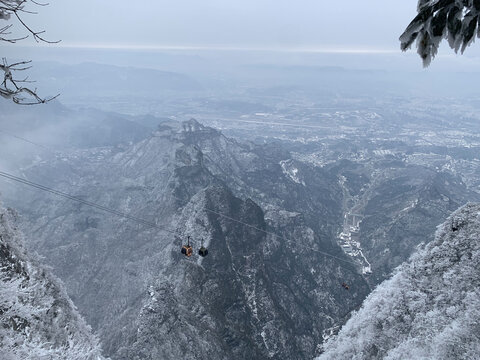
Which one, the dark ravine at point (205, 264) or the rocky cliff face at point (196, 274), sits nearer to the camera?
the rocky cliff face at point (196, 274)

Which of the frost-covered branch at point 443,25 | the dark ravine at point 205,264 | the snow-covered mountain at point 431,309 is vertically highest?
the frost-covered branch at point 443,25

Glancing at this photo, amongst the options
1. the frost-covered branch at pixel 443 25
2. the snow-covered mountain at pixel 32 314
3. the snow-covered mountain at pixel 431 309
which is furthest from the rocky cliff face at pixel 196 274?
the frost-covered branch at pixel 443 25

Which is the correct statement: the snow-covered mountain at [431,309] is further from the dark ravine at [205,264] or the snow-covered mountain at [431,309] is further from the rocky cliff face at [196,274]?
the rocky cliff face at [196,274]

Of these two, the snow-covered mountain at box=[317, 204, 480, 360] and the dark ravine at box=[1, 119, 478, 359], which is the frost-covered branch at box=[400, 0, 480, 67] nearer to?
the snow-covered mountain at box=[317, 204, 480, 360]

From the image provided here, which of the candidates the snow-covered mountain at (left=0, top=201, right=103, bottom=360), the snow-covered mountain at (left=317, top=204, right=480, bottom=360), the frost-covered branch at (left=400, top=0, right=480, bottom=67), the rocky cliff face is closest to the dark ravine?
the rocky cliff face

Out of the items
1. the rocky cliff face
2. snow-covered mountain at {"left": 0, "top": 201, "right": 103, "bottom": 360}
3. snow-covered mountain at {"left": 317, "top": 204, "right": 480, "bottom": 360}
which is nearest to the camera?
snow-covered mountain at {"left": 0, "top": 201, "right": 103, "bottom": 360}

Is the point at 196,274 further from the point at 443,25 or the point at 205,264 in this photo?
the point at 443,25

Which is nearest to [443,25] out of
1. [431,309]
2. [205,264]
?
[431,309]

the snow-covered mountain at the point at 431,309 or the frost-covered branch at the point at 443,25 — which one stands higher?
the frost-covered branch at the point at 443,25
